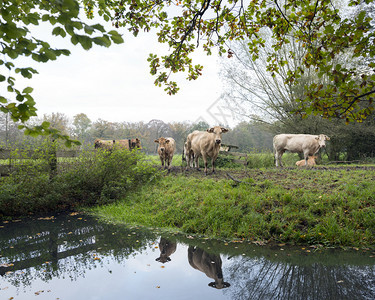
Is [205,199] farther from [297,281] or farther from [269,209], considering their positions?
[297,281]

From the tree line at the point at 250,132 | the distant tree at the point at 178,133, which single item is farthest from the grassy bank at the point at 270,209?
the distant tree at the point at 178,133

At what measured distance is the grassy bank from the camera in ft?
18.4

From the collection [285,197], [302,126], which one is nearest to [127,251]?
[285,197]

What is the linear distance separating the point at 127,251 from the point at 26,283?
1.65 meters

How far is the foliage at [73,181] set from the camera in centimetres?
786

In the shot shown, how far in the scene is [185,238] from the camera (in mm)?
5875

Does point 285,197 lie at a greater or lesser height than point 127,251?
greater

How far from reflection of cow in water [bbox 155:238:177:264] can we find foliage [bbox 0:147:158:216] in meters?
3.90

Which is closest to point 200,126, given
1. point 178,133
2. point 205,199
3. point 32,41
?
point 178,133

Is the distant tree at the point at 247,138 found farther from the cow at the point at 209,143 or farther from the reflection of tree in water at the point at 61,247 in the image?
the reflection of tree in water at the point at 61,247

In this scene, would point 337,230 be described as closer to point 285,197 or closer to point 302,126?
point 285,197

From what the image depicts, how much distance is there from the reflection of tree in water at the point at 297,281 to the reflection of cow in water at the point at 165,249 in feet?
3.56

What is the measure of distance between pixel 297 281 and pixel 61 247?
4056mm

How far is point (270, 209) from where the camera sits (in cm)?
643
